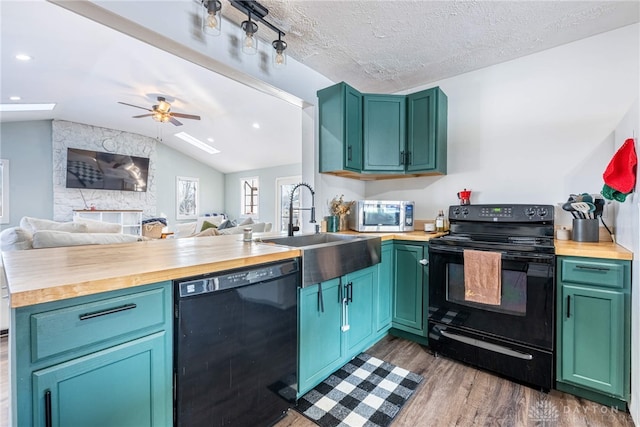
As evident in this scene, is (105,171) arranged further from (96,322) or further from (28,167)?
(96,322)

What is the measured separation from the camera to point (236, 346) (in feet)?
4.08

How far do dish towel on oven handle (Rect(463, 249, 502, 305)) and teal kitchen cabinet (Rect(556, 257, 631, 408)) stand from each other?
32 cm

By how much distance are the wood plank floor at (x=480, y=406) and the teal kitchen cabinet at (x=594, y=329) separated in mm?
127

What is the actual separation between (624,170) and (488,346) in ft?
4.31

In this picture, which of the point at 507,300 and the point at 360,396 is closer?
the point at 360,396

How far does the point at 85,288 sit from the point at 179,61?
3.53 meters

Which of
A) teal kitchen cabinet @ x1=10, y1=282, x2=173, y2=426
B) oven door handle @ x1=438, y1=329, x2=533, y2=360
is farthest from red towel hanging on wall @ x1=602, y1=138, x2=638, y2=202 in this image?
teal kitchen cabinet @ x1=10, y1=282, x2=173, y2=426

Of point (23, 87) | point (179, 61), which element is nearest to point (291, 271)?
point (179, 61)

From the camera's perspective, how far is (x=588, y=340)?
5.31 feet

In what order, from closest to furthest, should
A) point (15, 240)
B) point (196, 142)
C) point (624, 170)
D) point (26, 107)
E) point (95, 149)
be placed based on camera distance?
point (624, 170), point (15, 240), point (26, 107), point (95, 149), point (196, 142)

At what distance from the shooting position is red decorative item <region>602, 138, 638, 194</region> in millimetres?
1519

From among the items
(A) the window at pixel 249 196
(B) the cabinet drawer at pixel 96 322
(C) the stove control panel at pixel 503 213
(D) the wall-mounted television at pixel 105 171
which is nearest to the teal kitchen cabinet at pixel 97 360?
(B) the cabinet drawer at pixel 96 322

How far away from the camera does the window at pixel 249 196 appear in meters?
8.11

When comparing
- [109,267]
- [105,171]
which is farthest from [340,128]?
[105,171]
